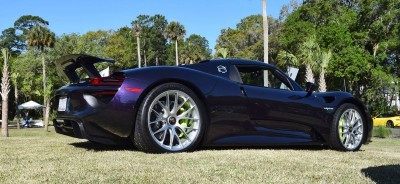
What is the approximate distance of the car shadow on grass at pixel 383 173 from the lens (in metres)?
3.62

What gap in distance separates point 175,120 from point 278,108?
1413mm

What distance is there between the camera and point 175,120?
501 cm

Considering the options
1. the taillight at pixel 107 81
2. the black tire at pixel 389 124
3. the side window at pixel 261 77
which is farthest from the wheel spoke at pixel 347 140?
the black tire at pixel 389 124

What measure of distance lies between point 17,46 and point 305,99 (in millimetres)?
90137

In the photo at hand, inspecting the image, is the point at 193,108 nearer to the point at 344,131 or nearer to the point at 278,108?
the point at 278,108

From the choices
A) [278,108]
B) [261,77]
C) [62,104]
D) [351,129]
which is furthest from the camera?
[351,129]

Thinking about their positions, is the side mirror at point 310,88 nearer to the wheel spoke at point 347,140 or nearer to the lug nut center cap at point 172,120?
the wheel spoke at point 347,140

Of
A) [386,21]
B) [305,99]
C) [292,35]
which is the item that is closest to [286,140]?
[305,99]

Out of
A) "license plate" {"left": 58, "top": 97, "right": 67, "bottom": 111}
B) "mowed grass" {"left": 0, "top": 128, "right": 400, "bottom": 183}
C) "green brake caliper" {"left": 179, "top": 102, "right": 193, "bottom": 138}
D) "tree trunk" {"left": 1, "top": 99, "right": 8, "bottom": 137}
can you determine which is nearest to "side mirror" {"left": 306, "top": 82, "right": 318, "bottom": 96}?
"mowed grass" {"left": 0, "top": 128, "right": 400, "bottom": 183}

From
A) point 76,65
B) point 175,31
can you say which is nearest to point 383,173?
point 76,65

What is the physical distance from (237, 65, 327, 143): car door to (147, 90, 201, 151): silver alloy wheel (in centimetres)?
77

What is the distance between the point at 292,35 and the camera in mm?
43188

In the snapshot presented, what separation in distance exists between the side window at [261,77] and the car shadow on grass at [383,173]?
1.98m

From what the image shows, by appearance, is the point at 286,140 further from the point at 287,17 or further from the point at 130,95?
the point at 287,17
